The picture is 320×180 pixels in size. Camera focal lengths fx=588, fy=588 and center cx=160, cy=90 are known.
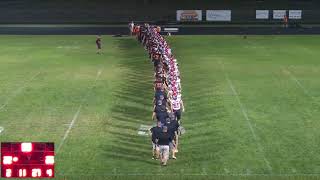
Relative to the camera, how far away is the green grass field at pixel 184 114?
13766 mm

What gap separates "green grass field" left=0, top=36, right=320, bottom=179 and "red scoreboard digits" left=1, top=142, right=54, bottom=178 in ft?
15.8

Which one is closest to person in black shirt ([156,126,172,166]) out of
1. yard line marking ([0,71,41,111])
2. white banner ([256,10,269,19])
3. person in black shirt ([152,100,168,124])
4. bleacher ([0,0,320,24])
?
person in black shirt ([152,100,168,124])

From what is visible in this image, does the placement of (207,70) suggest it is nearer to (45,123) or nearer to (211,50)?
(211,50)

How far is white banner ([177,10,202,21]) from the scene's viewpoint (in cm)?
5150

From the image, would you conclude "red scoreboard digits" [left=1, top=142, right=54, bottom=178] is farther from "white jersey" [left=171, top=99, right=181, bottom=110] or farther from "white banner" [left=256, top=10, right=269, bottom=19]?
"white banner" [left=256, top=10, right=269, bottom=19]

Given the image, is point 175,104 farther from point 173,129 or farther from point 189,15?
point 189,15

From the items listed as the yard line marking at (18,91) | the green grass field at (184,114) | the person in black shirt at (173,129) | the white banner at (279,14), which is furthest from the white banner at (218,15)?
the person in black shirt at (173,129)

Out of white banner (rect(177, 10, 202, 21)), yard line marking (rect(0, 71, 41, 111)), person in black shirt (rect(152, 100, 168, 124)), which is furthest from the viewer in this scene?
white banner (rect(177, 10, 202, 21))

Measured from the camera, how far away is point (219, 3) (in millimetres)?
54094

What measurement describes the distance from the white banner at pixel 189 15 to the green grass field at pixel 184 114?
17.8 m

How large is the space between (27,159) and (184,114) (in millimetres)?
10950

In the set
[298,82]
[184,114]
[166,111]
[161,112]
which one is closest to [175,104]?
[166,111]

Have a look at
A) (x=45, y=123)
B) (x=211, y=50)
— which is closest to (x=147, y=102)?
(x=45, y=123)

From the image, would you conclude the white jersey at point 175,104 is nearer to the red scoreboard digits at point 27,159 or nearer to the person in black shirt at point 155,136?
the person in black shirt at point 155,136
